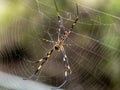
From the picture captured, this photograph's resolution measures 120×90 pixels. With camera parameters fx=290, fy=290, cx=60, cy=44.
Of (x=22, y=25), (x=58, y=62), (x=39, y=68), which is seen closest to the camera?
(x=39, y=68)

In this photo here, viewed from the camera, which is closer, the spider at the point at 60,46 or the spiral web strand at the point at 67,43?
the spider at the point at 60,46

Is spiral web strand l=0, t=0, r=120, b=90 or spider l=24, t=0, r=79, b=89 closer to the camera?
spider l=24, t=0, r=79, b=89

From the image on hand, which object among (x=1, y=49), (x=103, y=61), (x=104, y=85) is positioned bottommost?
(x=104, y=85)

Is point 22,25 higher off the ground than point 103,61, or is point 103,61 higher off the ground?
point 22,25

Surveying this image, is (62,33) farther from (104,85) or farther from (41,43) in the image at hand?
(104,85)

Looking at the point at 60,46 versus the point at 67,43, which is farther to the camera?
the point at 67,43

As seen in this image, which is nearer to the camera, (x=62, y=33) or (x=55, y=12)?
(x=62, y=33)

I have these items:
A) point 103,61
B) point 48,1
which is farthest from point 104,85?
point 48,1

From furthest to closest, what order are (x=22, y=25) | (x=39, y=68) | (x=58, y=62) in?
(x=58, y=62), (x=22, y=25), (x=39, y=68)
